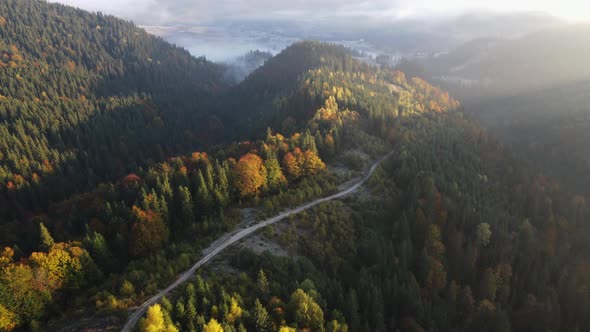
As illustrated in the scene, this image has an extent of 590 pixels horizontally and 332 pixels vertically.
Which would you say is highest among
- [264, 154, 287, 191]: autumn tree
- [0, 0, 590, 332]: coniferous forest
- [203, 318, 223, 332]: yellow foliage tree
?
[264, 154, 287, 191]: autumn tree

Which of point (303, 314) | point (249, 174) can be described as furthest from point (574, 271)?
point (249, 174)

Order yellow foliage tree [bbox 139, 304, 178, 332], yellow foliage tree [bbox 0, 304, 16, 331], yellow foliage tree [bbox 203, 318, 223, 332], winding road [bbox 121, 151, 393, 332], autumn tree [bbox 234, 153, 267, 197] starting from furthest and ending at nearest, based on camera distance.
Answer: autumn tree [bbox 234, 153, 267, 197]
yellow foliage tree [bbox 0, 304, 16, 331]
winding road [bbox 121, 151, 393, 332]
yellow foliage tree [bbox 203, 318, 223, 332]
yellow foliage tree [bbox 139, 304, 178, 332]

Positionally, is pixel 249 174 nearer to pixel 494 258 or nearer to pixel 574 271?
pixel 494 258

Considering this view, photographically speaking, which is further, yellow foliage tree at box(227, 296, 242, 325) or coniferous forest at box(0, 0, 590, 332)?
coniferous forest at box(0, 0, 590, 332)

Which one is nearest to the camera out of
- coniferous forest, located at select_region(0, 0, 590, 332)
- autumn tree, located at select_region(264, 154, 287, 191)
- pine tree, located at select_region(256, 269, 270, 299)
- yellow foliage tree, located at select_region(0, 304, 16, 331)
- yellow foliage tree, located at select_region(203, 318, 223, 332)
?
yellow foliage tree, located at select_region(203, 318, 223, 332)

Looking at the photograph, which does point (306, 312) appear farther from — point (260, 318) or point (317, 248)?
point (317, 248)

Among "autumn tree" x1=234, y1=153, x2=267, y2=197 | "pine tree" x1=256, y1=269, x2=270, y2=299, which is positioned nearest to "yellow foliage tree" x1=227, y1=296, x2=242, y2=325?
"pine tree" x1=256, y1=269, x2=270, y2=299

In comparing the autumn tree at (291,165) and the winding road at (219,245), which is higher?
the autumn tree at (291,165)

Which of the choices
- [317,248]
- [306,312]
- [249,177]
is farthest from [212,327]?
[249,177]

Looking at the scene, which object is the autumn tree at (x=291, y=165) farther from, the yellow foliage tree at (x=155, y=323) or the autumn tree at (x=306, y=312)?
the yellow foliage tree at (x=155, y=323)

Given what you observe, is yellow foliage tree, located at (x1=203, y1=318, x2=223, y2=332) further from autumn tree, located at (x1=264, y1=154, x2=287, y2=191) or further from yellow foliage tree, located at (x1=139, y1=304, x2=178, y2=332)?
autumn tree, located at (x1=264, y1=154, x2=287, y2=191)

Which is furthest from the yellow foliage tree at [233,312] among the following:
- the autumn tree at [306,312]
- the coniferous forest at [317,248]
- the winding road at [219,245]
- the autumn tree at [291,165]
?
the autumn tree at [291,165]

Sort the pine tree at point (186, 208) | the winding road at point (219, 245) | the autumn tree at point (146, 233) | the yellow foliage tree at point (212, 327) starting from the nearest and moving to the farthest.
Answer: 1. the yellow foliage tree at point (212, 327)
2. the winding road at point (219, 245)
3. the autumn tree at point (146, 233)
4. the pine tree at point (186, 208)
